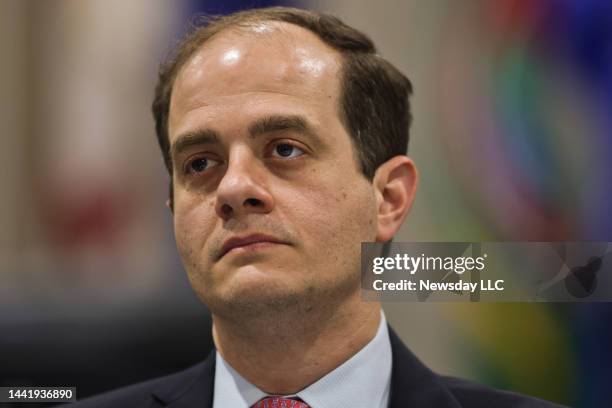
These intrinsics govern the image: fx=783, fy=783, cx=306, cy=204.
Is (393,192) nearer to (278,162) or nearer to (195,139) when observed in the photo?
(278,162)

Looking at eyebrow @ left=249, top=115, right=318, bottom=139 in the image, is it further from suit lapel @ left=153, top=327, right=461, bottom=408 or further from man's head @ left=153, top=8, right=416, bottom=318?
suit lapel @ left=153, top=327, right=461, bottom=408

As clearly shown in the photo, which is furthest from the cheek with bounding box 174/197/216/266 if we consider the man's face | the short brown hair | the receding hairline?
the receding hairline

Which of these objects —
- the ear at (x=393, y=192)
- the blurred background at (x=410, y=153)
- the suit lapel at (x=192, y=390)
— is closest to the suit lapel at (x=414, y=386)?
the blurred background at (x=410, y=153)

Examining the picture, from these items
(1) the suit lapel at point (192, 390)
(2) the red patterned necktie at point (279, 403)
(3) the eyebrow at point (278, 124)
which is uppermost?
(3) the eyebrow at point (278, 124)

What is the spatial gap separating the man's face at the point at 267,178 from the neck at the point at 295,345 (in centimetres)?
7

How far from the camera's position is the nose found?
1901 millimetres

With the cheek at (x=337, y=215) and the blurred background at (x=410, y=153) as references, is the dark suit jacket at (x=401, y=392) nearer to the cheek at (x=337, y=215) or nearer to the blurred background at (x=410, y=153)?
the blurred background at (x=410, y=153)

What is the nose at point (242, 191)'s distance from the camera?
6.24ft

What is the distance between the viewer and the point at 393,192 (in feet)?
7.22

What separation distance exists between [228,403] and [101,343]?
58cm

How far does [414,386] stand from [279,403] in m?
0.36

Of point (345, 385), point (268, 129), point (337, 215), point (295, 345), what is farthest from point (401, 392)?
point (268, 129)

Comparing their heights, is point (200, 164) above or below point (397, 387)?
above

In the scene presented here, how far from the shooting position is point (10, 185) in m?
2.51
